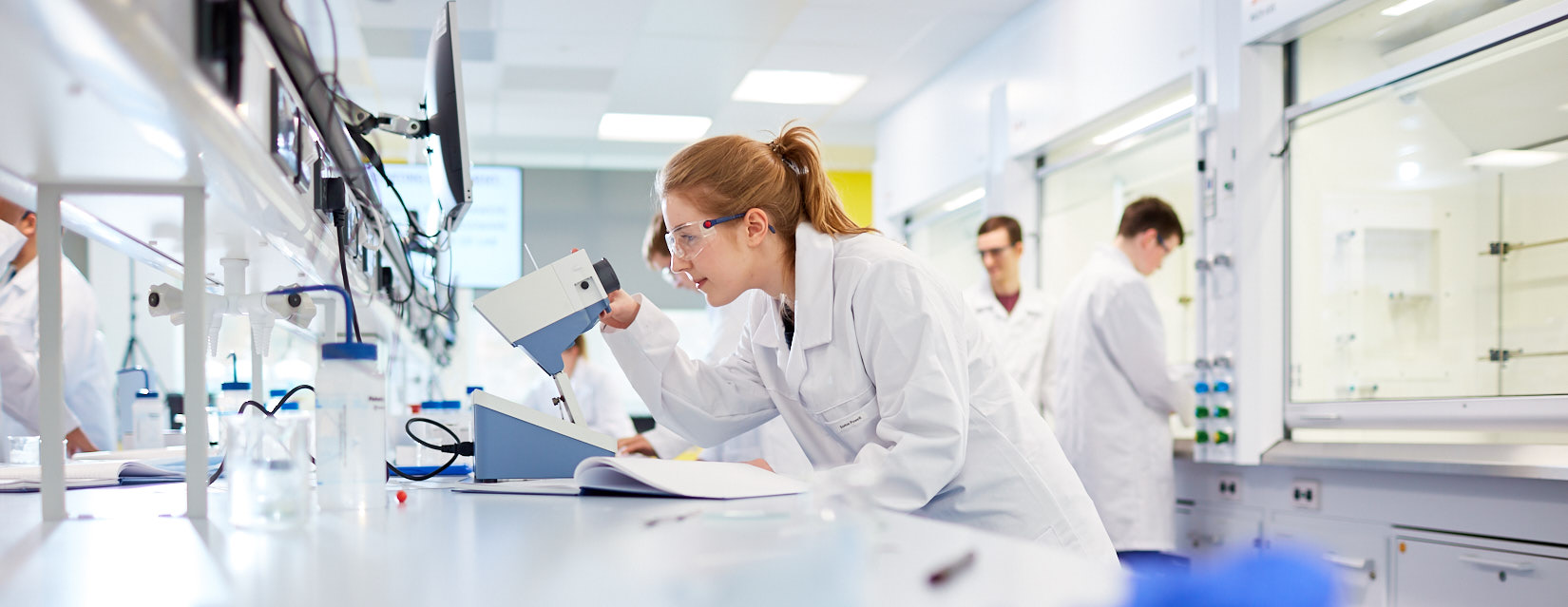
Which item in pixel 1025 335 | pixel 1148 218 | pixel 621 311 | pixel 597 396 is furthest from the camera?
pixel 597 396

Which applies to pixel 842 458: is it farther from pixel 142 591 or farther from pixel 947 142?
pixel 947 142

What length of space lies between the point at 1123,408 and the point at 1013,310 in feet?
3.32

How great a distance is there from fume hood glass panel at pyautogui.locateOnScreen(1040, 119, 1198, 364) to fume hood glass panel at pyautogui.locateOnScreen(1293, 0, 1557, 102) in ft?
3.52

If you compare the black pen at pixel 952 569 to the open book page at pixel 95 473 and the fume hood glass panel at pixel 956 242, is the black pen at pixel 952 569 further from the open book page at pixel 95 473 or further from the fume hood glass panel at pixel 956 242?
the fume hood glass panel at pixel 956 242

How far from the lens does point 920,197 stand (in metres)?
5.96

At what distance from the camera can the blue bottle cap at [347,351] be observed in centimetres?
105

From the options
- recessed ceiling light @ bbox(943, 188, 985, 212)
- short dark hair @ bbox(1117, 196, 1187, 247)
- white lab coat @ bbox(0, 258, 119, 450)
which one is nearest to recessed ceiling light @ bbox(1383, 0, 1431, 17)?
short dark hair @ bbox(1117, 196, 1187, 247)

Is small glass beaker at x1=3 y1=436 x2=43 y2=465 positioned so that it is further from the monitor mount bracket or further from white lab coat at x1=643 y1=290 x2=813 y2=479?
white lab coat at x1=643 y1=290 x2=813 y2=479

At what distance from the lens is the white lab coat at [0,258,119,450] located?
267 cm

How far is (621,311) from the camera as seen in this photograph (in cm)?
171

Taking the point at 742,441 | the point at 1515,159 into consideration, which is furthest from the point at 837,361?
the point at 1515,159

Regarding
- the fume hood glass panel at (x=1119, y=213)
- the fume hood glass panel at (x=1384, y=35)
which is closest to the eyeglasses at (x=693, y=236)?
the fume hood glass panel at (x=1384, y=35)

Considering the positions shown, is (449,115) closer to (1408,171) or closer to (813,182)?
(813,182)

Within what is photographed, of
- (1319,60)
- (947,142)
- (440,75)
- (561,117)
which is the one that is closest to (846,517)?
(440,75)
